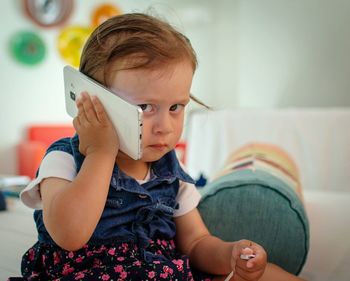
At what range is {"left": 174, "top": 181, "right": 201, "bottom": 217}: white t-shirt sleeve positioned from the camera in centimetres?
90

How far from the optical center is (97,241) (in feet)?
2.42

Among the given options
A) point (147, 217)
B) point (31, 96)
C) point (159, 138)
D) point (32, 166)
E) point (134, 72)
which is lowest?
point (32, 166)

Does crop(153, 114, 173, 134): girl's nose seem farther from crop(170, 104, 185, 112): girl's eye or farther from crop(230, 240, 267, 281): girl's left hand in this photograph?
crop(230, 240, 267, 281): girl's left hand

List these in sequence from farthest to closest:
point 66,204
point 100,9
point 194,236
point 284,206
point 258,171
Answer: point 100,9
point 258,171
point 284,206
point 194,236
point 66,204

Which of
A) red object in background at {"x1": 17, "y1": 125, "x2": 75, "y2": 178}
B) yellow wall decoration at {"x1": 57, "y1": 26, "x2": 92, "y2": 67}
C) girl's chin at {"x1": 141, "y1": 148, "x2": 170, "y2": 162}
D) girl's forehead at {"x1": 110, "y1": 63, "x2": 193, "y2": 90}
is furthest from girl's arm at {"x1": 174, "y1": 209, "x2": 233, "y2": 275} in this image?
yellow wall decoration at {"x1": 57, "y1": 26, "x2": 92, "y2": 67}

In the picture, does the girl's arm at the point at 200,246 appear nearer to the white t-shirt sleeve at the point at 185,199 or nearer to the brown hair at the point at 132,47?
the white t-shirt sleeve at the point at 185,199

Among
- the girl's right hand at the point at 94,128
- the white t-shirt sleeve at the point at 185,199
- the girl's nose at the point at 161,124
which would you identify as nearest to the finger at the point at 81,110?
the girl's right hand at the point at 94,128

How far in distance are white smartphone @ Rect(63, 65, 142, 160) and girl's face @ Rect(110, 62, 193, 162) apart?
0.09 ft

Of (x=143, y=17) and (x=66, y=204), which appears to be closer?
(x=66, y=204)

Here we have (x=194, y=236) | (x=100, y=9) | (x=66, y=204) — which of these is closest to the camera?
(x=66, y=204)

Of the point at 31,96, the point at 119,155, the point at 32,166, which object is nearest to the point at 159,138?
the point at 119,155

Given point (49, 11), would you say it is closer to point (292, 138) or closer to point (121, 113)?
point (292, 138)

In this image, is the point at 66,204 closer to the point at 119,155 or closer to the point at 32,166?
the point at 119,155

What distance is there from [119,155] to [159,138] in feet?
0.29
